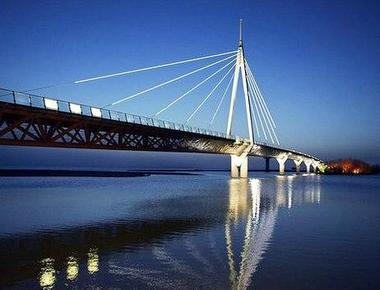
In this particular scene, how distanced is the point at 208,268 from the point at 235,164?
9257 cm

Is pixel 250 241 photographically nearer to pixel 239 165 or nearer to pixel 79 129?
pixel 79 129

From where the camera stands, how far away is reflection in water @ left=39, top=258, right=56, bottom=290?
41.1ft

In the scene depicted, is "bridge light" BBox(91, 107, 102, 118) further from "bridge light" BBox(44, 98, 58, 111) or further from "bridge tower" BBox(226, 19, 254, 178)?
"bridge tower" BBox(226, 19, 254, 178)

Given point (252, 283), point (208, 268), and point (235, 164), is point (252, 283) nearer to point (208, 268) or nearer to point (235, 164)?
point (208, 268)

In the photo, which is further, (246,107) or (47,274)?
(246,107)

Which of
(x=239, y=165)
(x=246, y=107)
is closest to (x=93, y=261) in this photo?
(x=246, y=107)

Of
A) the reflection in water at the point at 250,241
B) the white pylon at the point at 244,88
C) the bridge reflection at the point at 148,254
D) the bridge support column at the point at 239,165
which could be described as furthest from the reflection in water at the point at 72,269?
the bridge support column at the point at 239,165

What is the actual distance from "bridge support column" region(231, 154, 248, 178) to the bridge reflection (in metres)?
77.8

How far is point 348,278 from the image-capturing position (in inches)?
544

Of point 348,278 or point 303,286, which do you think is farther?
point 348,278

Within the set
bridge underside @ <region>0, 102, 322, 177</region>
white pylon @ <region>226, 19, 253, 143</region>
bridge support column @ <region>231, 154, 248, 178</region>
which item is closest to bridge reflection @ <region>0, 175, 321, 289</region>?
bridge underside @ <region>0, 102, 322, 177</region>

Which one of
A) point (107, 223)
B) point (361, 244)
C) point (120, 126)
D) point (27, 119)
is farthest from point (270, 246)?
point (120, 126)

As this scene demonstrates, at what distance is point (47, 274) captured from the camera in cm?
1369

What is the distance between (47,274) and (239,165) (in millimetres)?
94253
